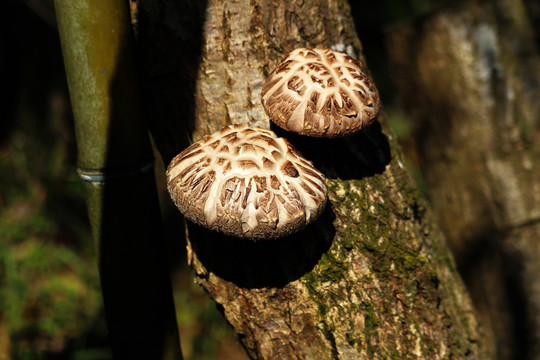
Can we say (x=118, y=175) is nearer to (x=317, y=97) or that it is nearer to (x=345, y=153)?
(x=317, y=97)

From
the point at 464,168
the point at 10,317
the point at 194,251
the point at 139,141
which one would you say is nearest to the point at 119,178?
the point at 139,141

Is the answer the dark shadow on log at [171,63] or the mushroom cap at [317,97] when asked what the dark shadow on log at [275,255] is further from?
the dark shadow on log at [171,63]

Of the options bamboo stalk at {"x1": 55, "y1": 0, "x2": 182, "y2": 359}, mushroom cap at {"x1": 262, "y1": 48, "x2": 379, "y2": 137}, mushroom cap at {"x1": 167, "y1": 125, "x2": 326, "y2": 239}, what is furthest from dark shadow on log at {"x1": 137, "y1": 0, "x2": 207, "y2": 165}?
mushroom cap at {"x1": 262, "y1": 48, "x2": 379, "y2": 137}

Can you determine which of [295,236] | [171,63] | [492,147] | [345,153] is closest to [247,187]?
[295,236]

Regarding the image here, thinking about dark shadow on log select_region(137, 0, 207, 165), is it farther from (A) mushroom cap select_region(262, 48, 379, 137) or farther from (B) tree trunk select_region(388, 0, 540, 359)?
(B) tree trunk select_region(388, 0, 540, 359)

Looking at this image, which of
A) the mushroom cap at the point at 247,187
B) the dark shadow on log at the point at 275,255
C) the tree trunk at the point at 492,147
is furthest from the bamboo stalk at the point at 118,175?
the tree trunk at the point at 492,147

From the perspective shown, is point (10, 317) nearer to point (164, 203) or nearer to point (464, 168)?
point (164, 203)
